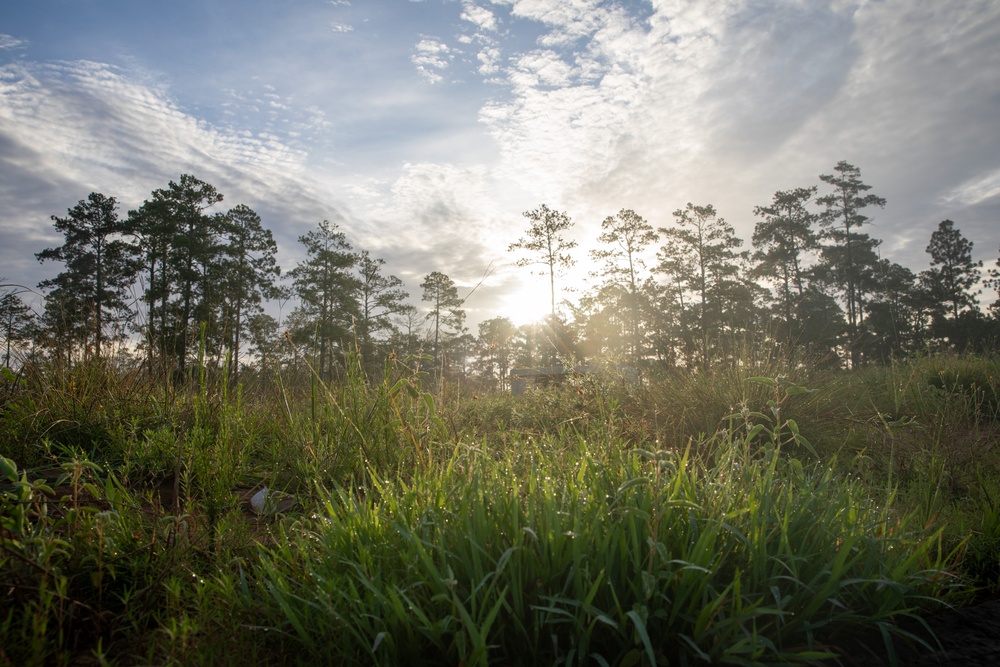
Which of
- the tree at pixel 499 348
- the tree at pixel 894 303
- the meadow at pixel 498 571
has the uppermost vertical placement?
the tree at pixel 894 303

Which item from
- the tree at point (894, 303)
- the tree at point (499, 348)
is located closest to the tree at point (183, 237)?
the tree at point (499, 348)

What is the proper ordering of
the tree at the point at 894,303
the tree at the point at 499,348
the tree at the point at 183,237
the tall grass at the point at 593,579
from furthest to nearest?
the tree at the point at 894,303 < the tree at the point at 183,237 < the tree at the point at 499,348 < the tall grass at the point at 593,579

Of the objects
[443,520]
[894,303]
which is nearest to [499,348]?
[443,520]

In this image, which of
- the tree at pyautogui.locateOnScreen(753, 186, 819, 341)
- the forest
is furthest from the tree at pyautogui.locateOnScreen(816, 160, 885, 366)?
the forest

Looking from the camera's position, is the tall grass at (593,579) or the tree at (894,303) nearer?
the tall grass at (593,579)

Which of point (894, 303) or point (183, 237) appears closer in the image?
point (183, 237)

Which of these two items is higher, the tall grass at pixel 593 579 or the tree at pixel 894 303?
the tree at pixel 894 303

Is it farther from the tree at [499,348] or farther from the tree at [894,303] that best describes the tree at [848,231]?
the tree at [499,348]

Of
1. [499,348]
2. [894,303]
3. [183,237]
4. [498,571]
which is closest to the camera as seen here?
[498,571]

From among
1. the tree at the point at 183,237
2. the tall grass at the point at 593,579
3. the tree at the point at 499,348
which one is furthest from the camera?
the tree at the point at 183,237

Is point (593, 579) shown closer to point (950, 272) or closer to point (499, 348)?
point (499, 348)

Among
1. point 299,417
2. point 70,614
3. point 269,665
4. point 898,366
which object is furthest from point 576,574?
point 898,366

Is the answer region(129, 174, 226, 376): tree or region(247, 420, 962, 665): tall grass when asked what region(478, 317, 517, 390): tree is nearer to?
region(247, 420, 962, 665): tall grass

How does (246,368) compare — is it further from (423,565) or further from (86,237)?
(86,237)
